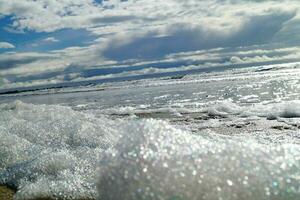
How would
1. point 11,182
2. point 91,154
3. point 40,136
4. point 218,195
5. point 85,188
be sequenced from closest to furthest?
1. point 218,195
2. point 85,188
3. point 11,182
4. point 91,154
5. point 40,136

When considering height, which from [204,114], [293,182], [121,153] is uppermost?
[121,153]

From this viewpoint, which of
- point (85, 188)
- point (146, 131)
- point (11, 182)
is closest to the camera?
point (146, 131)

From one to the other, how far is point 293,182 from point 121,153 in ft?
3.94

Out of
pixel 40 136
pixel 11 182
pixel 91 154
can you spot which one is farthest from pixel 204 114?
pixel 11 182

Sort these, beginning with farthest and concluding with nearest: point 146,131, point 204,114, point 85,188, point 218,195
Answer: point 204,114
point 85,188
point 146,131
point 218,195

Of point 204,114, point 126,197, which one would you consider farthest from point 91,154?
point 204,114

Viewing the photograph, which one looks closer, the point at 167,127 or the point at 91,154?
the point at 167,127

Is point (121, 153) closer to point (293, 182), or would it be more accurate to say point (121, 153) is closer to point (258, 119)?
point (293, 182)

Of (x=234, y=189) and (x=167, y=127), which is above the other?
(x=167, y=127)

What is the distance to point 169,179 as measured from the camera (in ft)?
8.58

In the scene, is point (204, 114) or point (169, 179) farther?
point (204, 114)

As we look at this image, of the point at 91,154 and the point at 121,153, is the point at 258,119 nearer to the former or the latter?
the point at 91,154

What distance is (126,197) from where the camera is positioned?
2617 millimetres

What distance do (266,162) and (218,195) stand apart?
1.49ft
